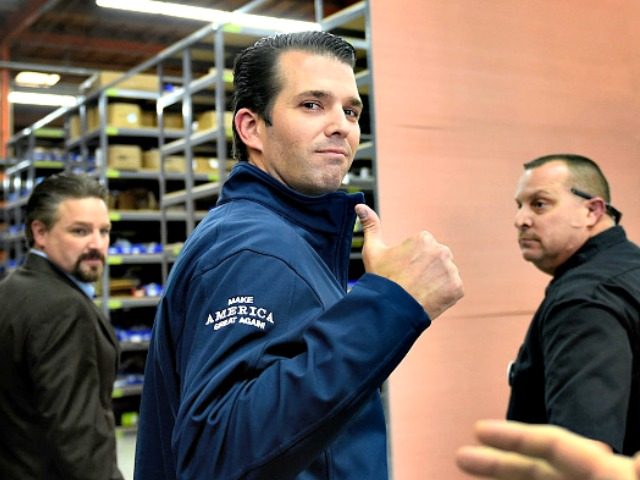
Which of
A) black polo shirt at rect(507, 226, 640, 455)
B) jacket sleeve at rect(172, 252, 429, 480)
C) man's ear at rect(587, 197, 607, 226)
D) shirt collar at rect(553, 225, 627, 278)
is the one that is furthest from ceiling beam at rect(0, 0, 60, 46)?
jacket sleeve at rect(172, 252, 429, 480)

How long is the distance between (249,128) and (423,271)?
1.82 feet

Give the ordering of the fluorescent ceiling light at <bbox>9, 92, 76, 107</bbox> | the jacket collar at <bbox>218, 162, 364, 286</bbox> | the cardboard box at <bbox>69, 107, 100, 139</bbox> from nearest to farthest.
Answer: the jacket collar at <bbox>218, 162, 364, 286</bbox> → the cardboard box at <bbox>69, 107, 100, 139</bbox> → the fluorescent ceiling light at <bbox>9, 92, 76, 107</bbox>

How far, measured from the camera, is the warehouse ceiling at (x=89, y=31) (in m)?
15.8

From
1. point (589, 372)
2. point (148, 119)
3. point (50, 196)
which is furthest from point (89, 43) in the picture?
point (589, 372)

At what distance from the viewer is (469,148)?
10.7 ft

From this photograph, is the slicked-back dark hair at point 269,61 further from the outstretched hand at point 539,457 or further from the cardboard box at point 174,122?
the cardboard box at point 174,122

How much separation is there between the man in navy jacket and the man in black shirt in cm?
100

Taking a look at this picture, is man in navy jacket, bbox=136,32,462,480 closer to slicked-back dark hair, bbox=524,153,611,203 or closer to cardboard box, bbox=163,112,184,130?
slicked-back dark hair, bbox=524,153,611,203

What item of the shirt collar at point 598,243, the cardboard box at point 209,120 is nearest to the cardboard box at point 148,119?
the cardboard box at point 209,120

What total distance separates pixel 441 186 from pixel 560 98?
2.76 feet

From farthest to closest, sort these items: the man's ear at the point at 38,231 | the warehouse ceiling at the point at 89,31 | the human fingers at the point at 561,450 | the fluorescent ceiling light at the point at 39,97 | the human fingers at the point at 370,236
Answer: the fluorescent ceiling light at the point at 39,97, the warehouse ceiling at the point at 89,31, the man's ear at the point at 38,231, the human fingers at the point at 370,236, the human fingers at the point at 561,450

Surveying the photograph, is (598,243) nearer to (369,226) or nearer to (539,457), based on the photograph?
(369,226)

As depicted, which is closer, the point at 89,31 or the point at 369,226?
the point at 369,226

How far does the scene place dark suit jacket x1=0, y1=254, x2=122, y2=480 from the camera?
2564mm
